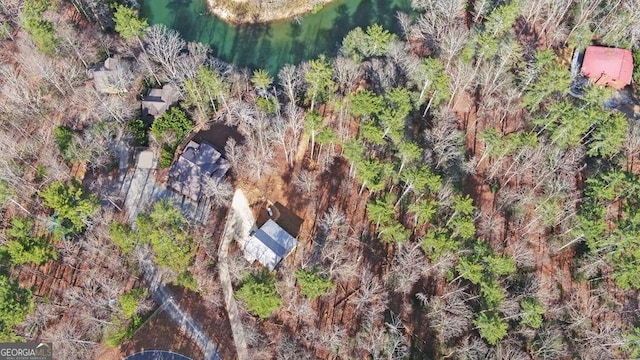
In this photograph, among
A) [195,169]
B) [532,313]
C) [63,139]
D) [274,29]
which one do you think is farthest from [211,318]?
[274,29]

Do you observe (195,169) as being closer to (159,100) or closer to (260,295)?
(159,100)

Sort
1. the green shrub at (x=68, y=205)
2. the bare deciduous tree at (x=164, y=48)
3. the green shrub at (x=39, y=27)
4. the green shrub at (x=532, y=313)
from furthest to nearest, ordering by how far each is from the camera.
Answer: the bare deciduous tree at (x=164, y=48) → the green shrub at (x=39, y=27) → the green shrub at (x=68, y=205) → the green shrub at (x=532, y=313)

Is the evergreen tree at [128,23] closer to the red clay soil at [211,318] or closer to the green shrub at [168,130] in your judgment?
the green shrub at [168,130]

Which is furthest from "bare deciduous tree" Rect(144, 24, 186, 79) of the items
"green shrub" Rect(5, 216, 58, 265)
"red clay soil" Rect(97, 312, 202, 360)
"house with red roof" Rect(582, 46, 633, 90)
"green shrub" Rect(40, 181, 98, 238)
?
"house with red roof" Rect(582, 46, 633, 90)

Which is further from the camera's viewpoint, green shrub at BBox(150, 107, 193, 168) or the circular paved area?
green shrub at BBox(150, 107, 193, 168)

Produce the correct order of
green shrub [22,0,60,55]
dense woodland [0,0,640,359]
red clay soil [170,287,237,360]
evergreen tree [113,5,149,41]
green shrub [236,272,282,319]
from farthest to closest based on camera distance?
1. green shrub [22,0,60,55]
2. evergreen tree [113,5,149,41]
3. red clay soil [170,287,237,360]
4. dense woodland [0,0,640,359]
5. green shrub [236,272,282,319]

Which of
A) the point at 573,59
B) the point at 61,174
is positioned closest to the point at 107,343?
the point at 61,174

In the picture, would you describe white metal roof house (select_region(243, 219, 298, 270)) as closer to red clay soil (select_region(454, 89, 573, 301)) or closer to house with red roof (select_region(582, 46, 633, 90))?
red clay soil (select_region(454, 89, 573, 301))

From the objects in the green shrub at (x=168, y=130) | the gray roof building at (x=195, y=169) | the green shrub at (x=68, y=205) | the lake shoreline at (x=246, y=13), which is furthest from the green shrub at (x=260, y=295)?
the lake shoreline at (x=246, y=13)
